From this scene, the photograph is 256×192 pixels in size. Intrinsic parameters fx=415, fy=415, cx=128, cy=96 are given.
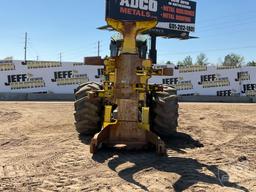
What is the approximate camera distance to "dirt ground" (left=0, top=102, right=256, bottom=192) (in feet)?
18.9

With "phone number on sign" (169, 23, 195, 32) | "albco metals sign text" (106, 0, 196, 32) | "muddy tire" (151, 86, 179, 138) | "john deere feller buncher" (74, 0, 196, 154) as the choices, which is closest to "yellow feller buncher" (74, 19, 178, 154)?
"john deere feller buncher" (74, 0, 196, 154)

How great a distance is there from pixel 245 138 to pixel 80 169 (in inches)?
210

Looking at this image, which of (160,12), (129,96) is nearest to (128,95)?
(129,96)

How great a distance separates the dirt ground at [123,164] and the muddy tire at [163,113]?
407mm

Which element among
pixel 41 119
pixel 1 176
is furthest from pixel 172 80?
pixel 1 176

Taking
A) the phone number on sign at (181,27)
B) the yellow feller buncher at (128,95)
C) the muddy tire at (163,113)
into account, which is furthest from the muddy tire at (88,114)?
the phone number on sign at (181,27)

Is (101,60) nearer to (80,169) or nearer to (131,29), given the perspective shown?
(131,29)

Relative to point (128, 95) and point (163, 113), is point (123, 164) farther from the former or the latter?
point (163, 113)

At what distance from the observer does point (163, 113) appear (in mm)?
8805

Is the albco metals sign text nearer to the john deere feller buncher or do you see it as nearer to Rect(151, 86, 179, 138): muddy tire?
Rect(151, 86, 179, 138): muddy tire

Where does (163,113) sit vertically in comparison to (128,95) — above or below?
below

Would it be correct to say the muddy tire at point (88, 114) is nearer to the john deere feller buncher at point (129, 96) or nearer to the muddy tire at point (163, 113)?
the john deere feller buncher at point (129, 96)

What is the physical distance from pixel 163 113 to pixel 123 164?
2272 mm

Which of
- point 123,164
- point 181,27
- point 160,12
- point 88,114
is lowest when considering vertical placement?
point 123,164
